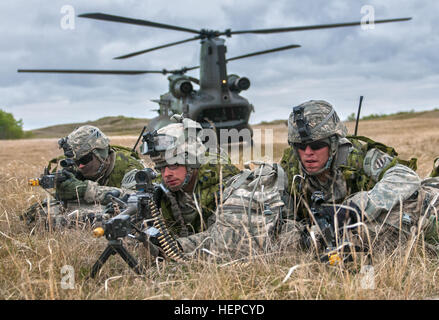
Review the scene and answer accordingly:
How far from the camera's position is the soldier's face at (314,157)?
3.89m

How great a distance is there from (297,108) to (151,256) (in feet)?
5.86

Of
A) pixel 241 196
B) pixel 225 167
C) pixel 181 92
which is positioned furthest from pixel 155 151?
pixel 181 92

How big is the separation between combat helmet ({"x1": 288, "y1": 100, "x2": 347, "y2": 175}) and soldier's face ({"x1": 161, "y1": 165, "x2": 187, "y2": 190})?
3.34 ft

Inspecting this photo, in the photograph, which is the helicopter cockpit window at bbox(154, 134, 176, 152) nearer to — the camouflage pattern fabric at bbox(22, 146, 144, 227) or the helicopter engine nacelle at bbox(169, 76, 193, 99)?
the camouflage pattern fabric at bbox(22, 146, 144, 227)

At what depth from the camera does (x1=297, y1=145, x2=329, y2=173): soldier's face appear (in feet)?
12.8

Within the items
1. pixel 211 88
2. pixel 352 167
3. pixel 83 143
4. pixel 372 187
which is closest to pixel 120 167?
pixel 83 143

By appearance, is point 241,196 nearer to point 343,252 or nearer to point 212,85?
point 343,252

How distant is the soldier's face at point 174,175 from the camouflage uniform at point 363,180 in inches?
39.6

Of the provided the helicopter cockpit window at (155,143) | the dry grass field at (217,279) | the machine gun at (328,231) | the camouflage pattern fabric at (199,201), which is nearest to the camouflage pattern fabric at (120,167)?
the camouflage pattern fabric at (199,201)

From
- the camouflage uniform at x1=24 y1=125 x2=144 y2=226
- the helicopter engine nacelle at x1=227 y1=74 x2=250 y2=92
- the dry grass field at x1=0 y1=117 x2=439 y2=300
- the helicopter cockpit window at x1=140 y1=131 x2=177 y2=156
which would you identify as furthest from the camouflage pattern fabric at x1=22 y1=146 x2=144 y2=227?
the helicopter engine nacelle at x1=227 y1=74 x2=250 y2=92

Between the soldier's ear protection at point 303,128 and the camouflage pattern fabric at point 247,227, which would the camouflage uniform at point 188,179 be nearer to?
the camouflage pattern fabric at point 247,227

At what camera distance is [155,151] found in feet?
12.6

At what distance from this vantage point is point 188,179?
161 inches

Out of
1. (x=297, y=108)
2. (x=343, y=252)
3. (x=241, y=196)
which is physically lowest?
(x=343, y=252)
